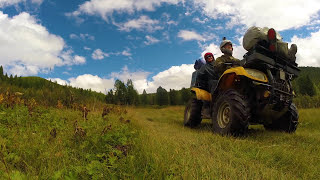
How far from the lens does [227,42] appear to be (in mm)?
5797

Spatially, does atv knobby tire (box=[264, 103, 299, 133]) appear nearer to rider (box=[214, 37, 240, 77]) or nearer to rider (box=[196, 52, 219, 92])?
rider (box=[214, 37, 240, 77])

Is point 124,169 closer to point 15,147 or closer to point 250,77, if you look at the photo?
point 15,147

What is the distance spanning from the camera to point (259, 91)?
4.55 metres

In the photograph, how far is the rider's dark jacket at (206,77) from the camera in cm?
674

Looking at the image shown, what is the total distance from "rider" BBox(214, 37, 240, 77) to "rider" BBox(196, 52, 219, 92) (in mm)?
1005

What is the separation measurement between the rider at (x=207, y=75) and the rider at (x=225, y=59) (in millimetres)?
1005

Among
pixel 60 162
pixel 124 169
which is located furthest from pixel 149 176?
pixel 60 162

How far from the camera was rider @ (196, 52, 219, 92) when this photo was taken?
675 centimetres

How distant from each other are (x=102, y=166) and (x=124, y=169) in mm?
196

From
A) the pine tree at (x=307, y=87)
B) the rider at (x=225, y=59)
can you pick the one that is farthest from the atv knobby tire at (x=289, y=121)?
the pine tree at (x=307, y=87)

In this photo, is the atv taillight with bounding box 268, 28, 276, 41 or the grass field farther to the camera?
the atv taillight with bounding box 268, 28, 276, 41

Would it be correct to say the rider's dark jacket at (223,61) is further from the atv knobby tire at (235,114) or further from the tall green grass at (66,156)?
the tall green grass at (66,156)

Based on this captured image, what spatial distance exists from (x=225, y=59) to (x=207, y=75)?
1.45 meters

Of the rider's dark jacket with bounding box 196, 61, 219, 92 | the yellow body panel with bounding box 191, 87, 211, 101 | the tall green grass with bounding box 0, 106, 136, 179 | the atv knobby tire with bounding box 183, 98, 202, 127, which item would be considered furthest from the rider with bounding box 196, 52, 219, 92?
the tall green grass with bounding box 0, 106, 136, 179
